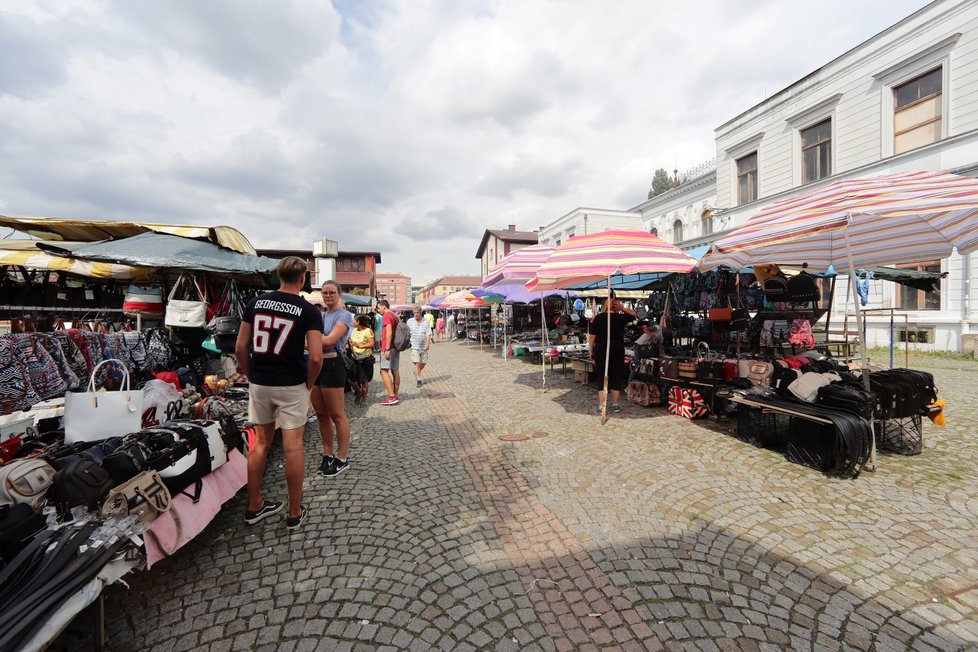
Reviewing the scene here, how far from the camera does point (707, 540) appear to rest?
2945mm

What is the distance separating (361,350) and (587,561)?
19.5ft

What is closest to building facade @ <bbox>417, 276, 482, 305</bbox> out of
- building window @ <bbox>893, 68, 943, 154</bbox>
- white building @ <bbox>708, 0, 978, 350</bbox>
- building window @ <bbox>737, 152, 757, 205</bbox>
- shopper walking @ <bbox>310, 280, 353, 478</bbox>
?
building window @ <bbox>737, 152, 757, 205</bbox>

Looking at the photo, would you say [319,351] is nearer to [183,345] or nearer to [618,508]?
[618,508]

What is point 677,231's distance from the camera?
976 inches

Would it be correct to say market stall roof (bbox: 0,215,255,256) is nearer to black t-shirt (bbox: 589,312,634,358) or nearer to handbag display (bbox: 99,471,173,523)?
handbag display (bbox: 99,471,173,523)

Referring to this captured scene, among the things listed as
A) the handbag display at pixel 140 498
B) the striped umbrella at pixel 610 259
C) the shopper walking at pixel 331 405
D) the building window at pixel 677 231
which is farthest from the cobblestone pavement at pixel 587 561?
the building window at pixel 677 231

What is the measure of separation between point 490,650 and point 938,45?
20022 mm

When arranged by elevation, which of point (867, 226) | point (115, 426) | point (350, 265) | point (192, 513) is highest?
point (350, 265)

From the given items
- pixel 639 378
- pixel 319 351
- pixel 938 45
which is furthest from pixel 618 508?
pixel 938 45

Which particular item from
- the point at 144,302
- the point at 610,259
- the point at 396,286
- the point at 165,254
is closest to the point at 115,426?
the point at 165,254

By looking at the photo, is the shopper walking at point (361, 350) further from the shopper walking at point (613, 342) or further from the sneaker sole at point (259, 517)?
the sneaker sole at point (259, 517)

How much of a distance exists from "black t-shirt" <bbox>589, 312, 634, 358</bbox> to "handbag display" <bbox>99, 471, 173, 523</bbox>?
554 cm

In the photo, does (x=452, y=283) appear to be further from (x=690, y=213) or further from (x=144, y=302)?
(x=144, y=302)

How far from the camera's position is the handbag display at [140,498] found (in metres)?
2.24
